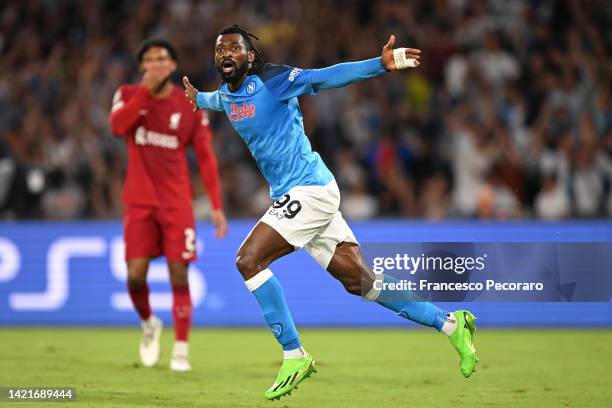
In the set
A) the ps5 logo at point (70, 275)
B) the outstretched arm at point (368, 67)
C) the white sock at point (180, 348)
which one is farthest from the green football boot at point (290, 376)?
the ps5 logo at point (70, 275)

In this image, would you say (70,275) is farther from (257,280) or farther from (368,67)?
(368,67)

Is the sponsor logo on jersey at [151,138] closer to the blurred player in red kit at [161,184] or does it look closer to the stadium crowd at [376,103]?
the blurred player in red kit at [161,184]

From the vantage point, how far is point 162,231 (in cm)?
1016

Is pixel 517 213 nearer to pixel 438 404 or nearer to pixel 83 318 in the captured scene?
pixel 83 318

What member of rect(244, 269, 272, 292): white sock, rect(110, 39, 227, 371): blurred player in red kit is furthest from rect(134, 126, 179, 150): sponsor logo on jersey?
rect(244, 269, 272, 292): white sock

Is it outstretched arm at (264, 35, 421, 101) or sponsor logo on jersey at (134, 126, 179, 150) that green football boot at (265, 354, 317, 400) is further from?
sponsor logo on jersey at (134, 126, 179, 150)

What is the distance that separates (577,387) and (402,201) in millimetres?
6977

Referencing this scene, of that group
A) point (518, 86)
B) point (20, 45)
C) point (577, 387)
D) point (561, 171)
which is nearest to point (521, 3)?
point (518, 86)

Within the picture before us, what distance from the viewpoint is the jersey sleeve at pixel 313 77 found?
7.16 m

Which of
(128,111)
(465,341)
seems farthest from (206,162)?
(465,341)

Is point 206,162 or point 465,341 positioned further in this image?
point 206,162

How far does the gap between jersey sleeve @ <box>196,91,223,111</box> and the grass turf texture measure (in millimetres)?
2147

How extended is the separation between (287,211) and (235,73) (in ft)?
3.44

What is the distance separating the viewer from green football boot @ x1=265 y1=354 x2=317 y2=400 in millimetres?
Answer: 7345
